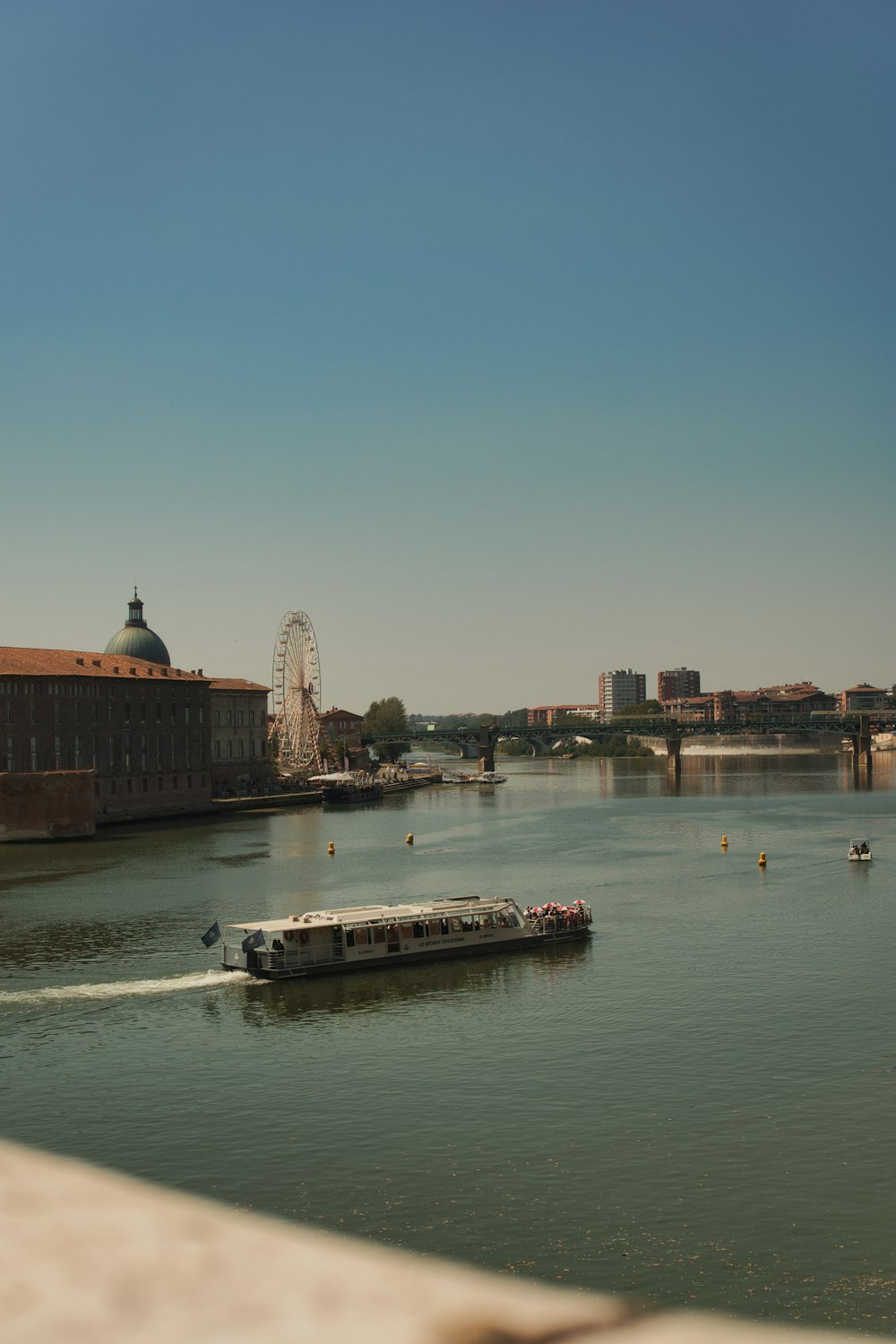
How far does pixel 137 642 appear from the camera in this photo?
136125 mm

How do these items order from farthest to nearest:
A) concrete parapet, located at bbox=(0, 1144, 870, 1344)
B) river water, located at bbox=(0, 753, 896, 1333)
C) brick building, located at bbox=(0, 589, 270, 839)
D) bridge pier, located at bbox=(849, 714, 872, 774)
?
bridge pier, located at bbox=(849, 714, 872, 774)
brick building, located at bbox=(0, 589, 270, 839)
river water, located at bbox=(0, 753, 896, 1333)
concrete parapet, located at bbox=(0, 1144, 870, 1344)

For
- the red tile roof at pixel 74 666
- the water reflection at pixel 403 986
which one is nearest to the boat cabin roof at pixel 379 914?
the water reflection at pixel 403 986

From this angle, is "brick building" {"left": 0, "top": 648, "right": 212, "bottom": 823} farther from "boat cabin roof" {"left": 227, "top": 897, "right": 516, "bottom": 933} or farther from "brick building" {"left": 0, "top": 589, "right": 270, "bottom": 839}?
"boat cabin roof" {"left": 227, "top": 897, "right": 516, "bottom": 933}

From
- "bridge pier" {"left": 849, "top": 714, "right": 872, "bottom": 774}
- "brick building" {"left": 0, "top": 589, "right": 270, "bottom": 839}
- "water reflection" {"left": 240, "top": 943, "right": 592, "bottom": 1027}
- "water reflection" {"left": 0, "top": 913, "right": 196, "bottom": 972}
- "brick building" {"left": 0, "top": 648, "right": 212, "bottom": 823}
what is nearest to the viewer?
"water reflection" {"left": 240, "top": 943, "right": 592, "bottom": 1027}

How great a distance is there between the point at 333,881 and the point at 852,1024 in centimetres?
3663

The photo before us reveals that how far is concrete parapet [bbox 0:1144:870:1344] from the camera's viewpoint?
61.9ft

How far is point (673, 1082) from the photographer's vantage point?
30.9m

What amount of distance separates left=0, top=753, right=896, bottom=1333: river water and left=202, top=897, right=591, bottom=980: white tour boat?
1051mm

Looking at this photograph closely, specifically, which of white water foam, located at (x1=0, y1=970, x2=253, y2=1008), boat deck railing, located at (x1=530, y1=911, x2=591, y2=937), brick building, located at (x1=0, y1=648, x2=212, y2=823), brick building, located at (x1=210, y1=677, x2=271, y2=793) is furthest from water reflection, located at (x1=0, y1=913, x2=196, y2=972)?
brick building, located at (x1=210, y1=677, x2=271, y2=793)

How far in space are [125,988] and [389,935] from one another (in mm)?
9497

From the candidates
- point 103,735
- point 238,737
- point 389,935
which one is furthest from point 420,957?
point 238,737

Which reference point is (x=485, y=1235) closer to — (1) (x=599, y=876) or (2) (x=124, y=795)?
(1) (x=599, y=876)

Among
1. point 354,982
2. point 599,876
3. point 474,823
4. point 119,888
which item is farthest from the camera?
point 474,823

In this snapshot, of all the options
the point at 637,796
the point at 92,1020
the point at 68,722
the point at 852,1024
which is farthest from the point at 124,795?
the point at 852,1024
